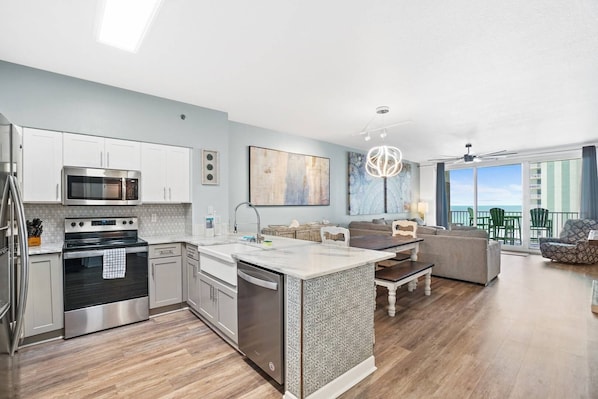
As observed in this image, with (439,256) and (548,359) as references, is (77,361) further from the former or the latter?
(439,256)

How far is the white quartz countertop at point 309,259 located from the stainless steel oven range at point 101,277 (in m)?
1.51

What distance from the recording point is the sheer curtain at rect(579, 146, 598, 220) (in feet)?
20.7

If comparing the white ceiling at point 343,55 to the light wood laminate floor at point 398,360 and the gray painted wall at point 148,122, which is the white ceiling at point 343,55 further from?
the light wood laminate floor at point 398,360

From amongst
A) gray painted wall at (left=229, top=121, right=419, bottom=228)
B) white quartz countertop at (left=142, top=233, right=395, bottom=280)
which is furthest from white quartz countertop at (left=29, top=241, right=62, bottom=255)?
gray painted wall at (left=229, top=121, right=419, bottom=228)

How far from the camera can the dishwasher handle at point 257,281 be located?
1.95 m

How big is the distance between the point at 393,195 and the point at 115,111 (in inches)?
284

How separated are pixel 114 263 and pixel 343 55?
312cm

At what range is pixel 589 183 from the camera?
6.37 metres

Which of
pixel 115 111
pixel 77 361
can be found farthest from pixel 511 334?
pixel 115 111

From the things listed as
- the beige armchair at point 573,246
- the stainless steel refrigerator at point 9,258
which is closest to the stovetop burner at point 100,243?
Result: the stainless steel refrigerator at point 9,258

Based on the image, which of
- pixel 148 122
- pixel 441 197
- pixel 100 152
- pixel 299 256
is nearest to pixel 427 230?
pixel 299 256

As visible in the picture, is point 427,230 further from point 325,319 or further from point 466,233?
point 325,319

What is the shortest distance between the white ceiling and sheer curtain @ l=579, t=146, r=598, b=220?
3104 millimetres

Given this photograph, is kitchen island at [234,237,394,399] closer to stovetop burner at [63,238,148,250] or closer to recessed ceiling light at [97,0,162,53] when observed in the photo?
stovetop burner at [63,238,148,250]
